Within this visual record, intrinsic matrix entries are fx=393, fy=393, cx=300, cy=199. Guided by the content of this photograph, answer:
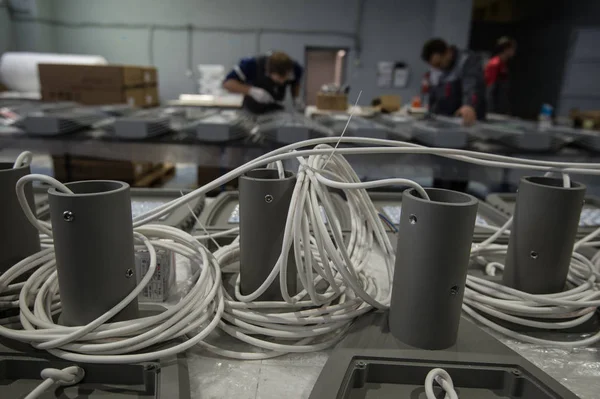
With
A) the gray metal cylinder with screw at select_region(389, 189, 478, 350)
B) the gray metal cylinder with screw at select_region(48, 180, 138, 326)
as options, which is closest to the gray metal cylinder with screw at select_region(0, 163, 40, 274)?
the gray metal cylinder with screw at select_region(48, 180, 138, 326)

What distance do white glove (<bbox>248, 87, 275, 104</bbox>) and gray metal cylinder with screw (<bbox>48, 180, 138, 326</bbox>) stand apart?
2.51 metres

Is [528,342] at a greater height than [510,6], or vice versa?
[510,6]

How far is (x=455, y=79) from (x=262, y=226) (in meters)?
2.73

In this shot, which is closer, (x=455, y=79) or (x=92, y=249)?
(x=92, y=249)

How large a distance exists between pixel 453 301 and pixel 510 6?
7.65 meters

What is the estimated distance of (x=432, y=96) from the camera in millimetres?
3082

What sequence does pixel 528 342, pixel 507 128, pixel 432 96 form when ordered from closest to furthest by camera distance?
pixel 528 342 < pixel 507 128 < pixel 432 96

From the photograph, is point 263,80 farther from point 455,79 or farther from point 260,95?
point 455,79

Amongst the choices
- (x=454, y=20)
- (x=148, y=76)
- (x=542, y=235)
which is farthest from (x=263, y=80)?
(x=454, y=20)

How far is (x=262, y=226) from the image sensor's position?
1.87 ft

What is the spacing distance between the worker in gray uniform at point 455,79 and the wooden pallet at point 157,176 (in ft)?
6.97

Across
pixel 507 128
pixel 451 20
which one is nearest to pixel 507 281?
pixel 507 128

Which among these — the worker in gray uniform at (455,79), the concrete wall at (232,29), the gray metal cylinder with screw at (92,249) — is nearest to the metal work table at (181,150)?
the worker in gray uniform at (455,79)

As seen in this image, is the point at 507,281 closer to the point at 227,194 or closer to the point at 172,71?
the point at 227,194
